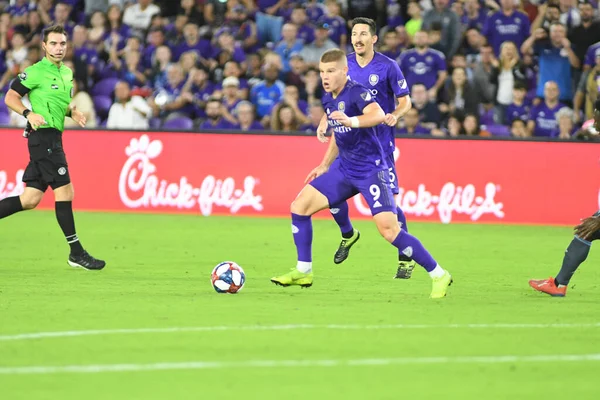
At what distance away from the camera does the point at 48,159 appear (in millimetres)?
11305

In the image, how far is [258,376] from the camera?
20.1ft

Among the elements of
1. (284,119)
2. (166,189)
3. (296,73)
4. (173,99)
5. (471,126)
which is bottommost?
(166,189)

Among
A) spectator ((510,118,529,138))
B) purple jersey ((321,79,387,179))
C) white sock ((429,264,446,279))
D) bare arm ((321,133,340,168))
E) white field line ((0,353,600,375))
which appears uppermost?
purple jersey ((321,79,387,179))

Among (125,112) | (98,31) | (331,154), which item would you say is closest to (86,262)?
(331,154)

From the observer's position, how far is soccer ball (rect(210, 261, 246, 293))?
9508mm

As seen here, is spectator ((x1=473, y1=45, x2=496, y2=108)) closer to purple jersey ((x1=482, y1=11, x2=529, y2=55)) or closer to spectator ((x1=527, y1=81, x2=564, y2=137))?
purple jersey ((x1=482, y1=11, x2=529, y2=55))

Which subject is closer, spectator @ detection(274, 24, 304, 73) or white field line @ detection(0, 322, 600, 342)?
white field line @ detection(0, 322, 600, 342)

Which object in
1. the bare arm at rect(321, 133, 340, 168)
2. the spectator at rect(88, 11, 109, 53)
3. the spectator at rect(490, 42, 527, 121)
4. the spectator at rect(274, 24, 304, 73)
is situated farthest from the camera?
the spectator at rect(88, 11, 109, 53)

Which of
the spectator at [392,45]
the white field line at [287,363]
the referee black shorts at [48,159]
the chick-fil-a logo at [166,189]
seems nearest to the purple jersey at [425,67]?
the spectator at [392,45]

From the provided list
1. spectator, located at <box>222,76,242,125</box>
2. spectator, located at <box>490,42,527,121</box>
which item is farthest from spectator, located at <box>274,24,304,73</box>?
spectator, located at <box>490,42,527,121</box>

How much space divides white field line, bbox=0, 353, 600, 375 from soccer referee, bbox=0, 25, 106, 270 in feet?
16.8

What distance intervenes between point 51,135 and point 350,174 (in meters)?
3.34

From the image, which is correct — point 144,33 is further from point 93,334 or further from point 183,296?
point 93,334

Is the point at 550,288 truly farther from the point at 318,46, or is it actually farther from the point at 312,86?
the point at 318,46
